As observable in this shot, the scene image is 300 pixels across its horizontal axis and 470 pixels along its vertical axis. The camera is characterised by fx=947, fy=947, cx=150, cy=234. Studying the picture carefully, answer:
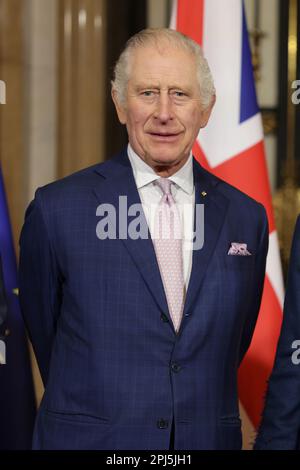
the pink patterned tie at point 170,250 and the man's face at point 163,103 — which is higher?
the man's face at point 163,103

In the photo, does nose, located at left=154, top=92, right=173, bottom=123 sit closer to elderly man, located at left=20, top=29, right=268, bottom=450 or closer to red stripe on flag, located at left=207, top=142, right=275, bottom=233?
elderly man, located at left=20, top=29, right=268, bottom=450

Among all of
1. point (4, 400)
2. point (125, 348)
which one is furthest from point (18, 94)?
point (125, 348)

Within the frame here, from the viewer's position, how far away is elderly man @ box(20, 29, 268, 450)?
7.41 ft

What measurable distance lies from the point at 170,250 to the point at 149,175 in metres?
0.22

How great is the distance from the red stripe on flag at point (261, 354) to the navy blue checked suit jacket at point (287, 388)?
0.73 m

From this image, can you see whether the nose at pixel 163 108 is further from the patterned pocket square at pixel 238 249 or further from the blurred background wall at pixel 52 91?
the blurred background wall at pixel 52 91

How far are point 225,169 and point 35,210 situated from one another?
954 mm

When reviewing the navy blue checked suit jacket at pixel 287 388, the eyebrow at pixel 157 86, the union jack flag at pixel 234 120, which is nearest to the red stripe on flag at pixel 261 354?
the union jack flag at pixel 234 120

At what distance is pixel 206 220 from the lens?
242cm

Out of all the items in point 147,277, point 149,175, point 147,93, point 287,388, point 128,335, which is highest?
point 147,93

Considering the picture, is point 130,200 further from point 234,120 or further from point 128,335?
point 234,120

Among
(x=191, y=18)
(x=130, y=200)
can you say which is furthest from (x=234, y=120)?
(x=130, y=200)

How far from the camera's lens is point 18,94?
414cm

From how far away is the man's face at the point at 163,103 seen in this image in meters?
2.37
